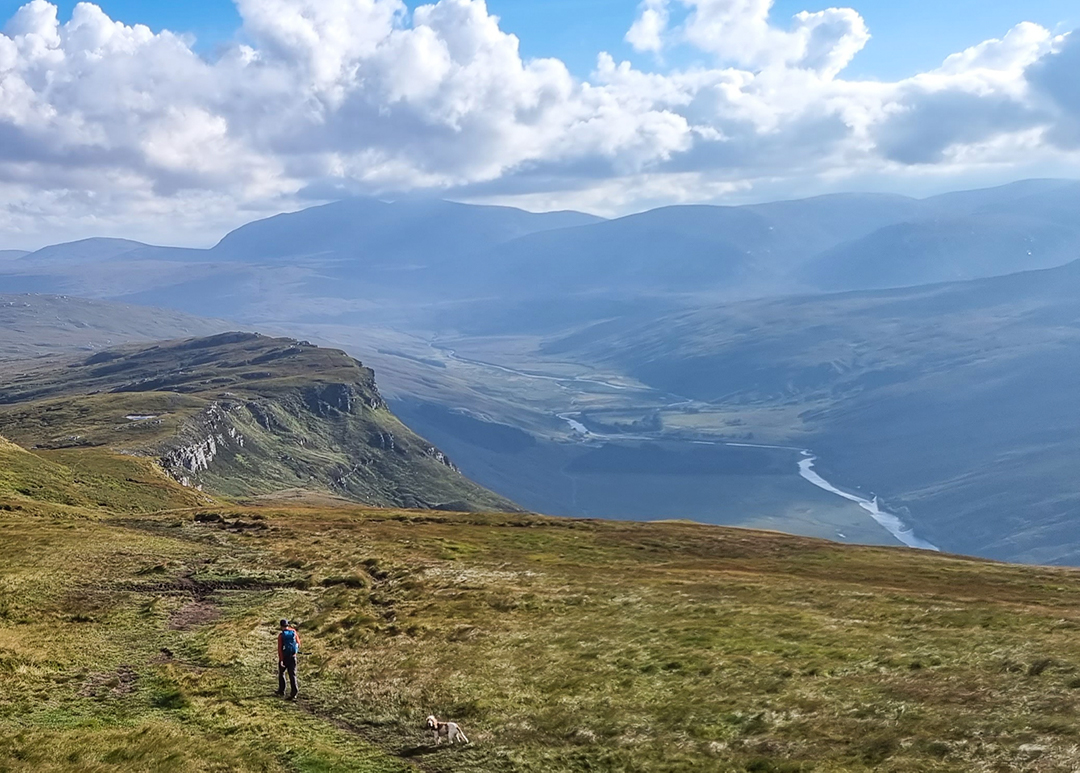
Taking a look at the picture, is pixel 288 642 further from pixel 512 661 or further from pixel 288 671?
pixel 512 661

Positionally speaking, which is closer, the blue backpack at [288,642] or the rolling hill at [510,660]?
the rolling hill at [510,660]

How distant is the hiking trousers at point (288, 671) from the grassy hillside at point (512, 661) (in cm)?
99

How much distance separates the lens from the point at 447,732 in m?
33.1

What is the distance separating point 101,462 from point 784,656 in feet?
428

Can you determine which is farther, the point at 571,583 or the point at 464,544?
the point at 464,544

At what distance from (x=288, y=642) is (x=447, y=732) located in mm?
9380

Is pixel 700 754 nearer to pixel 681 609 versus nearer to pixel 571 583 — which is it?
pixel 681 609

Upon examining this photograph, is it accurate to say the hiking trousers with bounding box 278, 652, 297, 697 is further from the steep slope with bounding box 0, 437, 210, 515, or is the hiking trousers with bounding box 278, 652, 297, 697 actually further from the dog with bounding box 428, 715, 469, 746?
the steep slope with bounding box 0, 437, 210, 515

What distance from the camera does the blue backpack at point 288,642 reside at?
37.6 metres

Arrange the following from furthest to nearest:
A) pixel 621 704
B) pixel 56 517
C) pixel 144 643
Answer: pixel 56 517 → pixel 144 643 → pixel 621 704

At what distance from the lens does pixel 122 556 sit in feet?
209

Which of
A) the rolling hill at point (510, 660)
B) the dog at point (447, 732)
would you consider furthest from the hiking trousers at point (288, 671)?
the dog at point (447, 732)

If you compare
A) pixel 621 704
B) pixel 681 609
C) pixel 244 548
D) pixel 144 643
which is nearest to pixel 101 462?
pixel 244 548

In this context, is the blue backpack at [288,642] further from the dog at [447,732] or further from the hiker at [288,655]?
the dog at [447,732]
